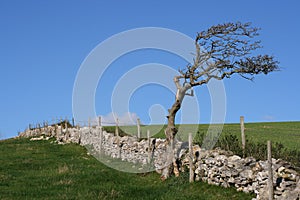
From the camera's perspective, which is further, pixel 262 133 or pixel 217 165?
pixel 262 133

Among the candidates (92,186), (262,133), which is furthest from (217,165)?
(262,133)

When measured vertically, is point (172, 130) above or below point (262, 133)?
above

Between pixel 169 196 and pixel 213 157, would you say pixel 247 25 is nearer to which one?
pixel 213 157

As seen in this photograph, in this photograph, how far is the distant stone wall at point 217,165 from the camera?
43.7 ft

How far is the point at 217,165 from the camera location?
677 inches

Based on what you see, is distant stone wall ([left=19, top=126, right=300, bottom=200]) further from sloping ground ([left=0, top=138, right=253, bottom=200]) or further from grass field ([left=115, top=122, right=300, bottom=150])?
grass field ([left=115, top=122, right=300, bottom=150])

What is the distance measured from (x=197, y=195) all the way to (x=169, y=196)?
105 cm

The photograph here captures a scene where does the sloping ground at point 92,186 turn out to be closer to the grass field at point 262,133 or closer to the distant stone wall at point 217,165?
the distant stone wall at point 217,165

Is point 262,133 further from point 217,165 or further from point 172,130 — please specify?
point 217,165

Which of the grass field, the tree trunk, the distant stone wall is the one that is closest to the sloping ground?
the distant stone wall

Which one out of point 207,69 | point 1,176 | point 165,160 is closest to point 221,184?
point 165,160

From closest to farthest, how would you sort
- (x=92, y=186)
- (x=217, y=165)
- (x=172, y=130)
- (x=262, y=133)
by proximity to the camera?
(x=217, y=165)
(x=92, y=186)
(x=172, y=130)
(x=262, y=133)

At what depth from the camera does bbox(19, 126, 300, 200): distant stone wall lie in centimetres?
1332

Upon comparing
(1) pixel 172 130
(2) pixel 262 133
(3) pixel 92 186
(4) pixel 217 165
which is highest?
(1) pixel 172 130
